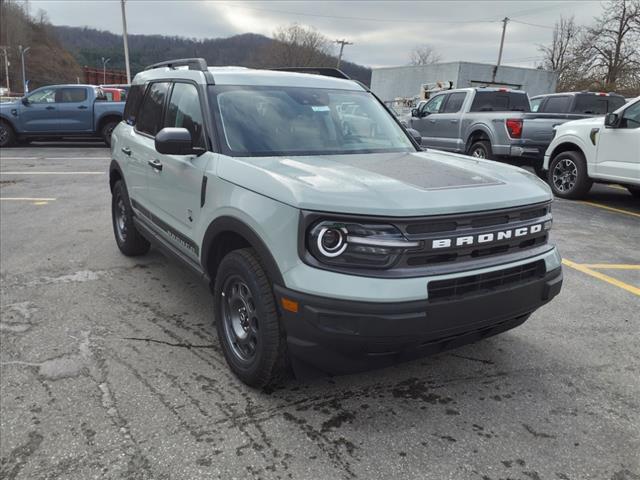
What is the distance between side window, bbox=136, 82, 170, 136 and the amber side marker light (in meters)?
2.46

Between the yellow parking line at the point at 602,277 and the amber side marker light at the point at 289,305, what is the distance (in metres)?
3.71

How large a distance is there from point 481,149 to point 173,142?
30.3 feet

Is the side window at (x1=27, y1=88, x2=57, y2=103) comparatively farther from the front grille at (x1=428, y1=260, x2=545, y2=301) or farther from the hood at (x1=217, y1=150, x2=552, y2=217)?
the front grille at (x1=428, y1=260, x2=545, y2=301)

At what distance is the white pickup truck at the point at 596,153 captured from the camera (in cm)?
770

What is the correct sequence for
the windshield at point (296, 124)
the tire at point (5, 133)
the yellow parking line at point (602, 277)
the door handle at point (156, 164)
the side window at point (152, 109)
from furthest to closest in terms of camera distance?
1. the tire at point (5, 133)
2. the yellow parking line at point (602, 277)
3. the side window at point (152, 109)
4. the door handle at point (156, 164)
5. the windshield at point (296, 124)

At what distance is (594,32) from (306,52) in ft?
135

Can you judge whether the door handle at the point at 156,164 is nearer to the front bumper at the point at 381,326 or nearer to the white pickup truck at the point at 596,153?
the front bumper at the point at 381,326

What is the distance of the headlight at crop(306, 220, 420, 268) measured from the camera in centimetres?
239

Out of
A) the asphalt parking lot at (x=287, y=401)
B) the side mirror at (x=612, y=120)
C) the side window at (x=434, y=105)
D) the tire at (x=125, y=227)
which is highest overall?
the side window at (x=434, y=105)

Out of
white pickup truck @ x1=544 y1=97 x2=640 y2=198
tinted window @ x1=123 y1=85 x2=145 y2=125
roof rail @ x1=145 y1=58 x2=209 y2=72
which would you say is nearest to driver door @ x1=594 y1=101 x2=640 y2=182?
white pickup truck @ x1=544 y1=97 x2=640 y2=198

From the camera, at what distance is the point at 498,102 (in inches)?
464

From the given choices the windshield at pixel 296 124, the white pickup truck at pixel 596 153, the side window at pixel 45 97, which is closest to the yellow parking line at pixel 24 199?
the windshield at pixel 296 124

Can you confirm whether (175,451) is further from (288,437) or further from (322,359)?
(322,359)

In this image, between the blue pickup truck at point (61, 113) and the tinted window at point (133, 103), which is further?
the blue pickup truck at point (61, 113)
